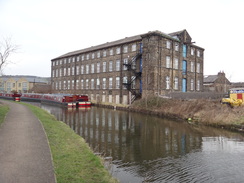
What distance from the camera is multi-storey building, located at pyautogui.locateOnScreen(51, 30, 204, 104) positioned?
28.0 m

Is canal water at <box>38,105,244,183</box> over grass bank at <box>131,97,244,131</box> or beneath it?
beneath

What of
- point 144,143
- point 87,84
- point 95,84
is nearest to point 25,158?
point 144,143

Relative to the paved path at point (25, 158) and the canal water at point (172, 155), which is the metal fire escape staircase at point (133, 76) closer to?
the canal water at point (172, 155)

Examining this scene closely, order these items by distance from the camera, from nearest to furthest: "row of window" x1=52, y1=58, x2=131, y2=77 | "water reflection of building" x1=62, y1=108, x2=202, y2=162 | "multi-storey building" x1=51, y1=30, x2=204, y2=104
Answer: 1. "water reflection of building" x1=62, y1=108, x2=202, y2=162
2. "multi-storey building" x1=51, y1=30, x2=204, y2=104
3. "row of window" x1=52, y1=58, x2=131, y2=77

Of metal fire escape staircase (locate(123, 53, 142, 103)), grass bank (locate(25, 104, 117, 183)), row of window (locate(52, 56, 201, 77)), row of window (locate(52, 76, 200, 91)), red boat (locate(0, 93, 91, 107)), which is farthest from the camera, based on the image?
red boat (locate(0, 93, 91, 107))

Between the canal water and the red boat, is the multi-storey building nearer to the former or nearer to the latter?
the red boat

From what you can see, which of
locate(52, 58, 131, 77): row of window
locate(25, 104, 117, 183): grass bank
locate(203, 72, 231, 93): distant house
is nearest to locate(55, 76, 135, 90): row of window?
locate(52, 58, 131, 77): row of window

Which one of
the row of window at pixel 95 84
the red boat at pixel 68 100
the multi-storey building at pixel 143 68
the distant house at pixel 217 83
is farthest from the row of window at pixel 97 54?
the distant house at pixel 217 83

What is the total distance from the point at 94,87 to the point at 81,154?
3136 cm

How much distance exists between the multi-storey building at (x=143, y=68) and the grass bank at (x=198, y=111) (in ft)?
11.0

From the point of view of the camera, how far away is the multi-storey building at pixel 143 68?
2797cm

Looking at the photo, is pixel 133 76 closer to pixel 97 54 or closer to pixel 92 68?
pixel 97 54

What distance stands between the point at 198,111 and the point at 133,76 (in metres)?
13.3

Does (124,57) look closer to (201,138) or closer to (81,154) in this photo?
(201,138)
